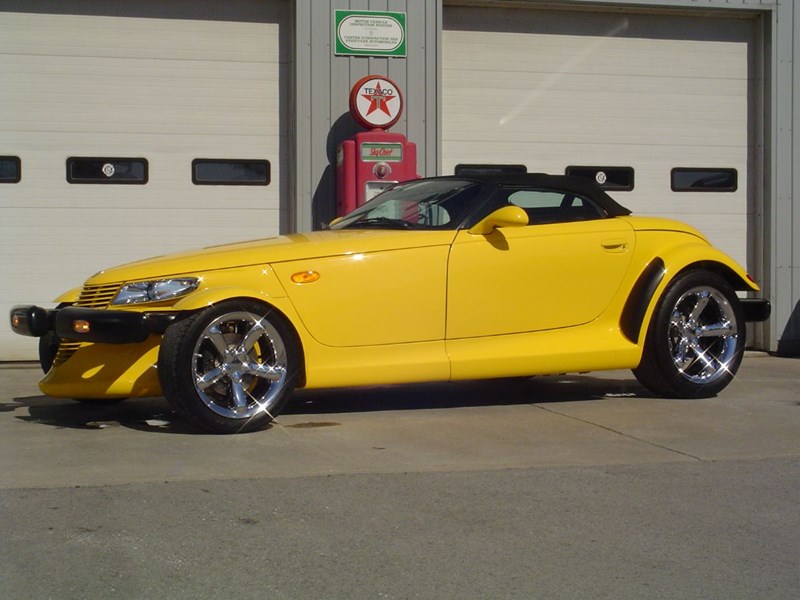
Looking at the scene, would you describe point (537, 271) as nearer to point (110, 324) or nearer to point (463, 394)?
point (463, 394)

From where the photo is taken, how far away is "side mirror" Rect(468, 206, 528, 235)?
5.93 meters

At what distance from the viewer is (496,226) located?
6113mm

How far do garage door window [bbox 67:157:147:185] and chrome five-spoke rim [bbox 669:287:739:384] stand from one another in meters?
5.05

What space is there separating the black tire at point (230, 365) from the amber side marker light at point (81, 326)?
1.24 feet

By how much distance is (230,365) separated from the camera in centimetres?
546

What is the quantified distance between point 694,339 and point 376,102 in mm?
3921

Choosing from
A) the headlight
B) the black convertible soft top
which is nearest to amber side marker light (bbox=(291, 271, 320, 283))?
the headlight

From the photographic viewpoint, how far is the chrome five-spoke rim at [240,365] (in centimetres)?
543

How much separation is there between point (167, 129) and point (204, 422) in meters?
4.76

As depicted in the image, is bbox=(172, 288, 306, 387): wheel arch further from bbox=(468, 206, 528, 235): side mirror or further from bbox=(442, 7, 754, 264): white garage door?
bbox=(442, 7, 754, 264): white garage door

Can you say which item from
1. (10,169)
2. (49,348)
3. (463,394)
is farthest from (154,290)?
(10,169)

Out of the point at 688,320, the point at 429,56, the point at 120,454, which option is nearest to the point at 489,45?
the point at 429,56

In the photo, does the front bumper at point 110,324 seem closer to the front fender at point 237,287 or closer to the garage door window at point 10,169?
the front fender at point 237,287

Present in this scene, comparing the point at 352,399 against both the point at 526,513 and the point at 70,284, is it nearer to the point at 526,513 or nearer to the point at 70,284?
the point at 526,513
